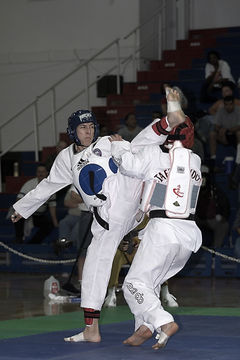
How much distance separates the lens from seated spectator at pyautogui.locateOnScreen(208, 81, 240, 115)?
13367 mm

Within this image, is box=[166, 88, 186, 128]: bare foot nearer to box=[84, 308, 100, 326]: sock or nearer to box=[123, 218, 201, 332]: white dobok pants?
box=[123, 218, 201, 332]: white dobok pants

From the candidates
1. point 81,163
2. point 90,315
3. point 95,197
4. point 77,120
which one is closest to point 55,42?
point 77,120

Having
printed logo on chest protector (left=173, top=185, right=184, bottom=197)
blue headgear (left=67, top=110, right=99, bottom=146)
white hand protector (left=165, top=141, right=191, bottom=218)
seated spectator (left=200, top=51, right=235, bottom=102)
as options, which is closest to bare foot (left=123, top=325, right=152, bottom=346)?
white hand protector (left=165, top=141, right=191, bottom=218)

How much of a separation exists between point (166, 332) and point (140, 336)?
1.17 feet

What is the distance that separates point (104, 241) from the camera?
21.4 feet

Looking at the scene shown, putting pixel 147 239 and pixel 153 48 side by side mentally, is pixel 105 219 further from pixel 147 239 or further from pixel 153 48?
pixel 153 48

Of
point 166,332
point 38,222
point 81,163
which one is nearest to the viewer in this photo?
point 166,332

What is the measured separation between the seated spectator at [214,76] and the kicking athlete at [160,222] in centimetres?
864

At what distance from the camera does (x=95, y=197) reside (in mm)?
6645

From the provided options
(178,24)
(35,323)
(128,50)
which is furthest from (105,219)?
(178,24)

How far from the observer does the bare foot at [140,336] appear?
234 inches

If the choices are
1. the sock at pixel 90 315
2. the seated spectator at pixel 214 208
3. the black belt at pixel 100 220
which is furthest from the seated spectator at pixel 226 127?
the sock at pixel 90 315

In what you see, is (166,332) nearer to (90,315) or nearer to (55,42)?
(90,315)

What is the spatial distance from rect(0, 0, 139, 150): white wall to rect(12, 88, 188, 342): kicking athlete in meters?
9.54
